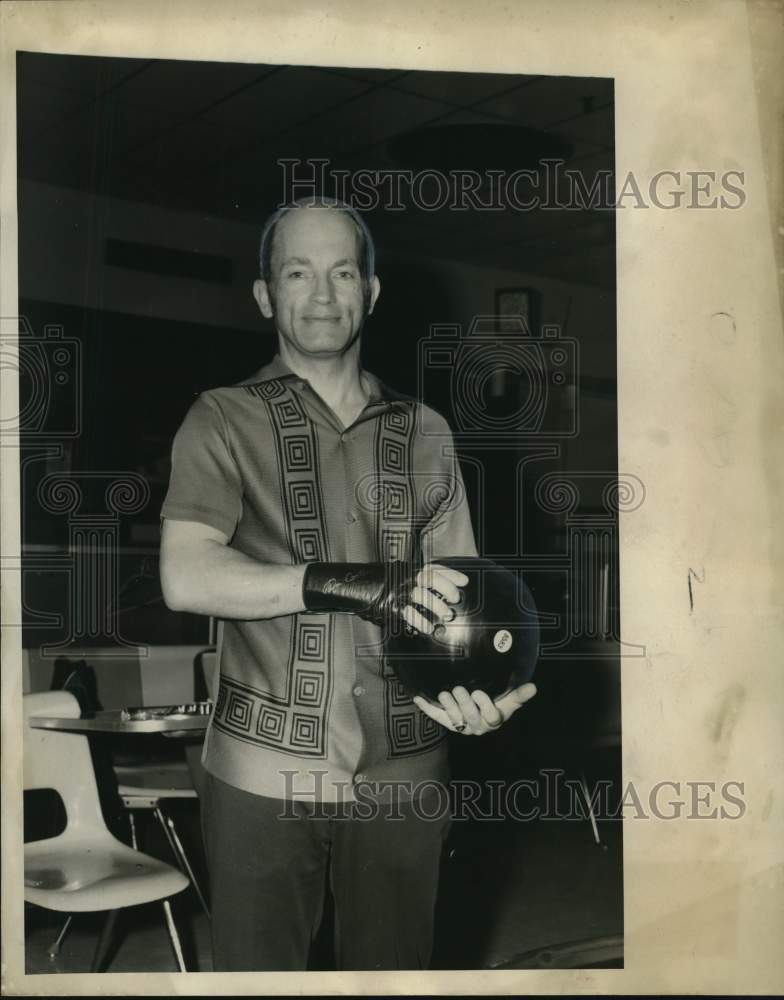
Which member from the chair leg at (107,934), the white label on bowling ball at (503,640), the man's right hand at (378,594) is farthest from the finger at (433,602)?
the chair leg at (107,934)

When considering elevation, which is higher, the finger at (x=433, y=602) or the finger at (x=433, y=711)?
the finger at (x=433, y=602)

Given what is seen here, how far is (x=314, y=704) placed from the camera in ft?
6.93

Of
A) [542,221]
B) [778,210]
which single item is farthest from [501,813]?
[778,210]

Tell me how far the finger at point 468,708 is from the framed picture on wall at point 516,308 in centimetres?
82

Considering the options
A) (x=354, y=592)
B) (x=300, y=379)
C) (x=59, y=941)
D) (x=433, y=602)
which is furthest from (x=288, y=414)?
(x=59, y=941)

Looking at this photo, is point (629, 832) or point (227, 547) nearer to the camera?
point (227, 547)

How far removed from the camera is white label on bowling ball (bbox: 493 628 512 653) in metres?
2.13

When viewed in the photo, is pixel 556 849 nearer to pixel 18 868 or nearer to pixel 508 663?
pixel 508 663

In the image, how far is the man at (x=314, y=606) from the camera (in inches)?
83.0

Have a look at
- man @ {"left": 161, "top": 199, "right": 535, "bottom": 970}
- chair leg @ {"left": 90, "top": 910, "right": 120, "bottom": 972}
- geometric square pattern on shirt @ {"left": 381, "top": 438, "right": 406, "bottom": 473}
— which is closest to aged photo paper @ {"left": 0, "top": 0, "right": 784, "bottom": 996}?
man @ {"left": 161, "top": 199, "right": 535, "bottom": 970}

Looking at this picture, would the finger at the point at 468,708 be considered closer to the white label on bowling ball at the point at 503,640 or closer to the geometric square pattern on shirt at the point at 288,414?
the white label on bowling ball at the point at 503,640

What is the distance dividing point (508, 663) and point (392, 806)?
16.1 inches

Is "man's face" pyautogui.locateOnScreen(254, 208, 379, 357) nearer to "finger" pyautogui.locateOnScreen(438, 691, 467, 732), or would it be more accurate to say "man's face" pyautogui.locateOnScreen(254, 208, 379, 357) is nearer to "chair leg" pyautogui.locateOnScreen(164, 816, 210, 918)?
"finger" pyautogui.locateOnScreen(438, 691, 467, 732)

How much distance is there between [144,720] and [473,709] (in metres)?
0.73
